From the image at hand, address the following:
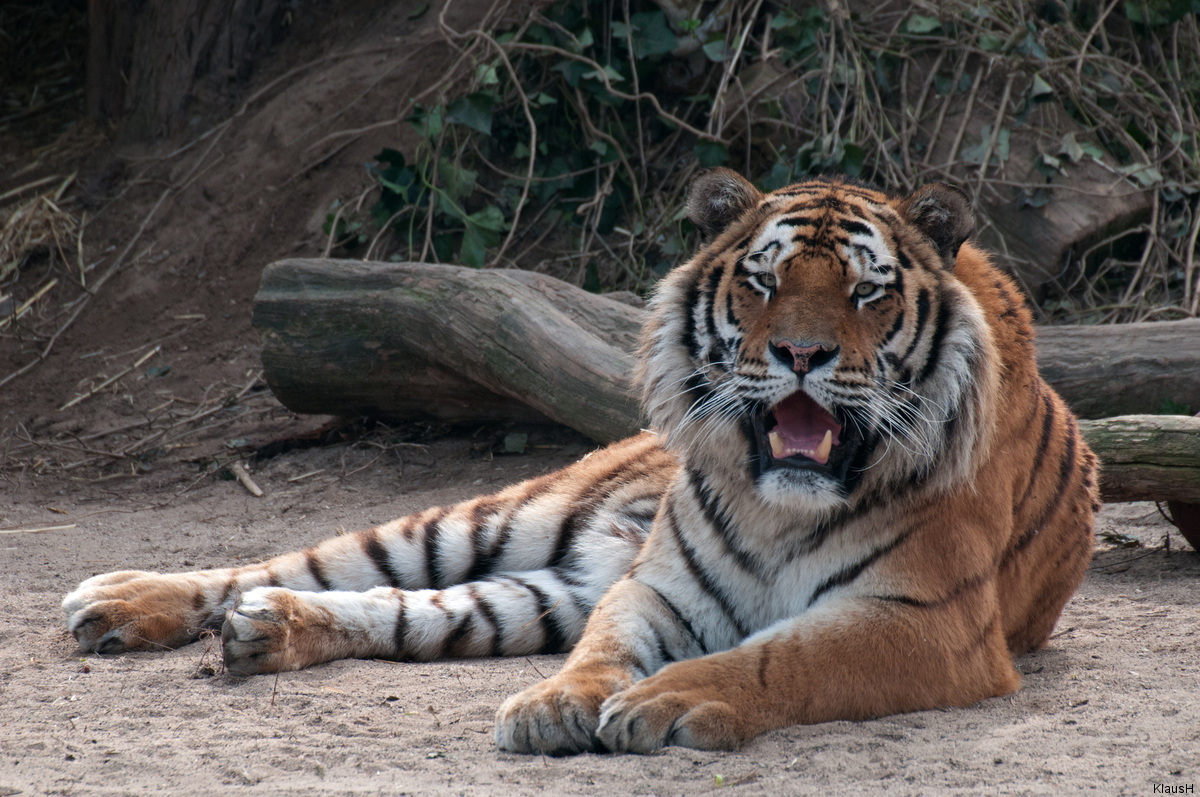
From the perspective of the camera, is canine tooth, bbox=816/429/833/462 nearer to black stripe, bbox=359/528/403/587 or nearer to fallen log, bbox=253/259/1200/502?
black stripe, bbox=359/528/403/587

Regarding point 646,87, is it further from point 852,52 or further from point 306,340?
point 306,340

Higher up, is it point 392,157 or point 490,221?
point 392,157

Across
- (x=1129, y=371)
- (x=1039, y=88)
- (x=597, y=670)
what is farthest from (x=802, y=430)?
(x=1039, y=88)

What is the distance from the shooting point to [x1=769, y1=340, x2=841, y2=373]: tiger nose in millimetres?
2117

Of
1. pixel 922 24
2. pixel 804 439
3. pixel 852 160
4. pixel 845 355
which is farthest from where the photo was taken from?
pixel 922 24

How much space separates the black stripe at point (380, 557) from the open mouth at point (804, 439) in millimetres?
1242

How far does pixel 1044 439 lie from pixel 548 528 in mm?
1376

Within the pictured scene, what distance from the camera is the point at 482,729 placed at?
2.10 metres

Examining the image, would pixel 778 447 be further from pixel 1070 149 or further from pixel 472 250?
pixel 1070 149

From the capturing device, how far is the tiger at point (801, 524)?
2061 millimetres

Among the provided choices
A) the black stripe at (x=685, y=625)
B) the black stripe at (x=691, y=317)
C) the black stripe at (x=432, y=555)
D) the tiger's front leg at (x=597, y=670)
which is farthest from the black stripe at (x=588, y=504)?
the black stripe at (x=691, y=317)

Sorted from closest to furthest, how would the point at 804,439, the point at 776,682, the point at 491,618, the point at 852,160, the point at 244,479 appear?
the point at 776,682
the point at 804,439
the point at 491,618
the point at 244,479
the point at 852,160

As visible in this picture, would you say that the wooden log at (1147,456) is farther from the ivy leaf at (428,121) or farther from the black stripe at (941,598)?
the ivy leaf at (428,121)

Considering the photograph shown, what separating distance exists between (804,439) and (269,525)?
2477 mm
